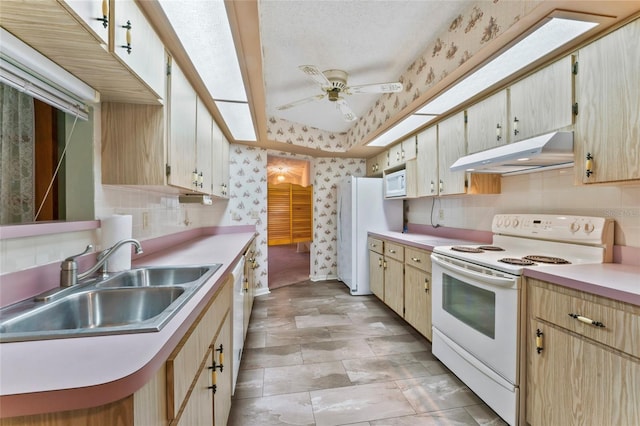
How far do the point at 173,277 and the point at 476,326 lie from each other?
1886 millimetres

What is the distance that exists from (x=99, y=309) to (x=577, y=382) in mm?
2094

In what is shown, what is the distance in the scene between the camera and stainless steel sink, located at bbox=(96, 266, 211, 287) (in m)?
1.44

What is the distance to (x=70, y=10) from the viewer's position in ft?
2.76

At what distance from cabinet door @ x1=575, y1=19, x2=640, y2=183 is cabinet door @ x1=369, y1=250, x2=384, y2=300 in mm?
2359

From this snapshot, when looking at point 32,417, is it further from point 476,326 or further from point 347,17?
point 347,17

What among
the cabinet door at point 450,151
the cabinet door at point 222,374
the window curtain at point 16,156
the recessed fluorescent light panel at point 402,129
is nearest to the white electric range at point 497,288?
the cabinet door at point 450,151

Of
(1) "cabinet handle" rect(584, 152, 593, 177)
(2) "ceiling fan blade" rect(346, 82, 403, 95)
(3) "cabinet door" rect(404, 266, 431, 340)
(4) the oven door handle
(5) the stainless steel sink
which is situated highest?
(2) "ceiling fan blade" rect(346, 82, 403, 95)

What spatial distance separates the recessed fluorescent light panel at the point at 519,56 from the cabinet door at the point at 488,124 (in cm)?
12

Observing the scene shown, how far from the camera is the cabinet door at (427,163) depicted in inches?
115

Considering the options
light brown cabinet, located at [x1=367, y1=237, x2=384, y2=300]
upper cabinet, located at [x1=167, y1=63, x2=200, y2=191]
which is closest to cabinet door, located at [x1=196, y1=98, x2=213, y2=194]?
upper cabinet, located at [x1=167, y1=63, x2=200, y2=191]

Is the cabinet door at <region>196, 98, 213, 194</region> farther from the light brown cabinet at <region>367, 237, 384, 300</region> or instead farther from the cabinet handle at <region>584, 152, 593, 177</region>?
the cabinet handle at <region>584, 152, 593, 177</region>

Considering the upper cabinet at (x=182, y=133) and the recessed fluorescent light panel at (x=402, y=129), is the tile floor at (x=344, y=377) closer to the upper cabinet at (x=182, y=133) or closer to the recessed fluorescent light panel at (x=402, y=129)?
the upper cabinet at (x=182, y=133)

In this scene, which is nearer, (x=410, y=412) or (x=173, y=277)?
(x=173, y=277)

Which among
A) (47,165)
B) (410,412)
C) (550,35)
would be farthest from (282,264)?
(550,35)
